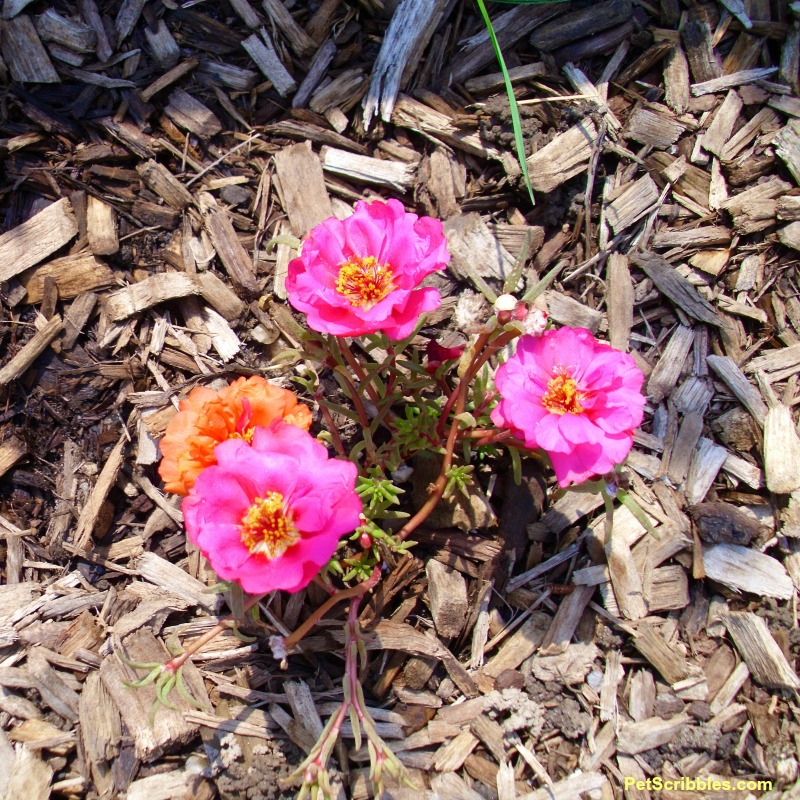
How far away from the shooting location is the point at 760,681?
2738 millimetres

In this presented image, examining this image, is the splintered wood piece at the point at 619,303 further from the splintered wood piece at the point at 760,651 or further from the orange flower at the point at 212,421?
the orange flower at the point at 212,421

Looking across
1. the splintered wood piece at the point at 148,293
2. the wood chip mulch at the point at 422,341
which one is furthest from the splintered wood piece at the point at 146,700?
the splintered wood piece at the point at 148,293

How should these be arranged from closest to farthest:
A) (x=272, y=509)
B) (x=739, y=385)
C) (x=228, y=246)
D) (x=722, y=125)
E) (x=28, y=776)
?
1. (x=272, y=509)
2. (x=28, y=776)
3. (x=739, y=385)
4. (x=228, y=246)
5. (x=722, y=125)

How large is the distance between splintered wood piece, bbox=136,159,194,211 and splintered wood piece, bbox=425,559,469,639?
1.96 m

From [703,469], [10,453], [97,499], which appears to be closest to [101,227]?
[10,453]

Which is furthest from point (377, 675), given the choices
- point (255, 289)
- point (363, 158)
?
point (363, 158)

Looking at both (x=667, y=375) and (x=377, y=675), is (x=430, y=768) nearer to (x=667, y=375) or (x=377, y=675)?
(x=377, y=675)

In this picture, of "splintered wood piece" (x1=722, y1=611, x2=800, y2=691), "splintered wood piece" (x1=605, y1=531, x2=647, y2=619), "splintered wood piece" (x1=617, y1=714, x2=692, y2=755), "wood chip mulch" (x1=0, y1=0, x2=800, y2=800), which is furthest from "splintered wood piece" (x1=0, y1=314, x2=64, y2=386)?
"splintered wood piece" (x1=722, y1=611, x2=800, y2=691)

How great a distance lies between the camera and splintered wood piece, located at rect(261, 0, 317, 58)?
3227 millimetres

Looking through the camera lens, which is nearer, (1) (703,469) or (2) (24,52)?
(1) (703,469)

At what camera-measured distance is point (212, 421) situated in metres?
2.21

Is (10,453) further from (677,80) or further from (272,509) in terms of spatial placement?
(677,80)

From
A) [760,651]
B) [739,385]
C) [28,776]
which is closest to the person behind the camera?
[28,776]

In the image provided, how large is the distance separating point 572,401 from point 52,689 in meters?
2.26
